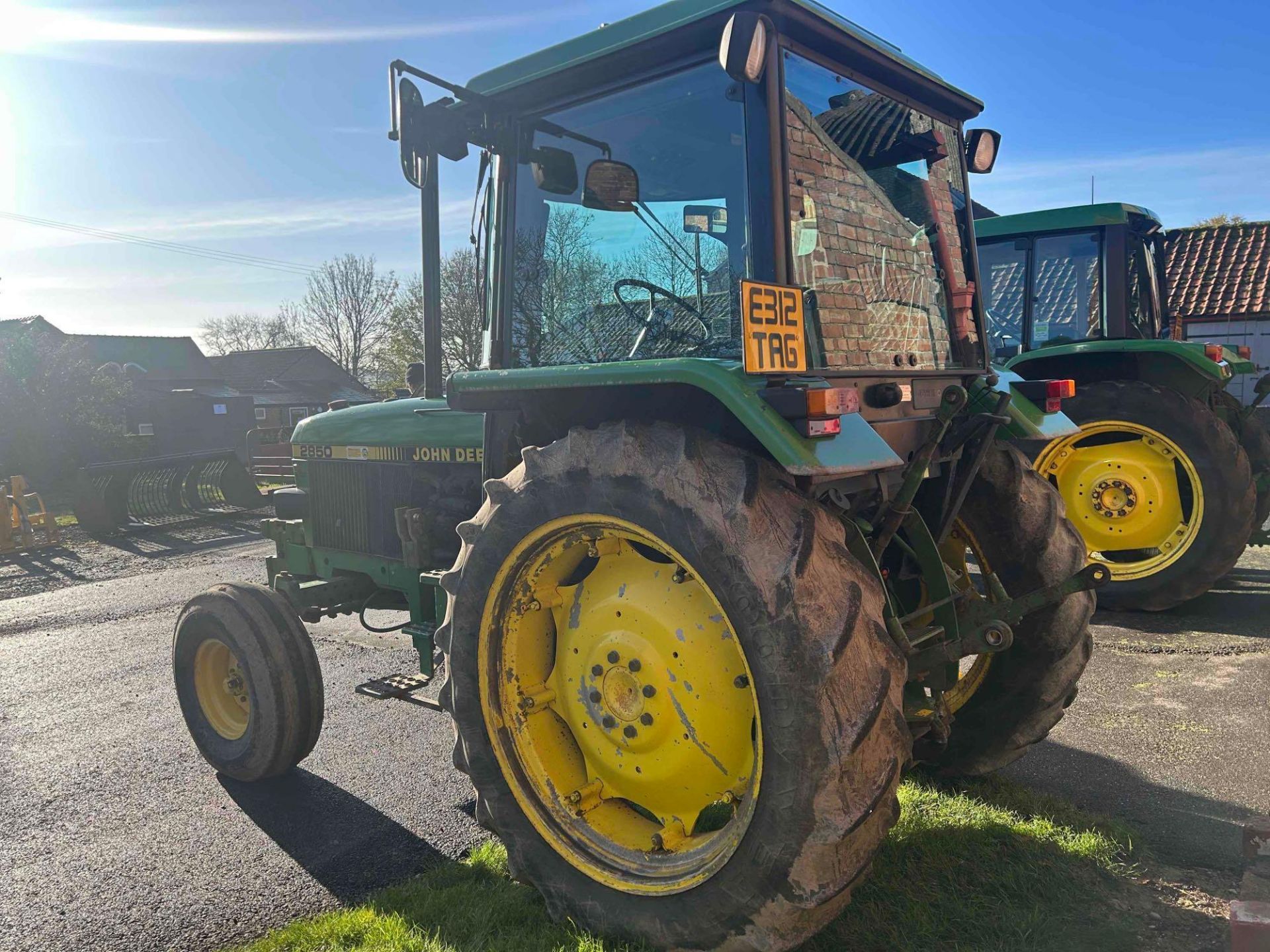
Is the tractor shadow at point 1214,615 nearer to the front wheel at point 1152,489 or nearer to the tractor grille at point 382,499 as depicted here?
the front wheel at point 1152,489

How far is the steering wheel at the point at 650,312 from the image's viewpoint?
2643 mm

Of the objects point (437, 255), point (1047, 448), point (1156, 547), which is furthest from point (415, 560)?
point (1156, 547)

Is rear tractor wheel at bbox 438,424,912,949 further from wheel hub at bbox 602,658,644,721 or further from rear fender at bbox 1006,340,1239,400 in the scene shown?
rear fender at bbox 1006,340,1239,400

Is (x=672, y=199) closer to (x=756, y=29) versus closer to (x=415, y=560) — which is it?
(x=756, y=29)

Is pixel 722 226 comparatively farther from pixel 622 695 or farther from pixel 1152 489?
pixel 1152 489

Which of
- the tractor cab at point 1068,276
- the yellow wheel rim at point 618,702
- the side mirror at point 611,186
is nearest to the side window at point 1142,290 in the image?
the tractor cab at point 1068,276

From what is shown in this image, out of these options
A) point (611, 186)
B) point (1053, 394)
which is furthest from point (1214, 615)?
point (611, 186)

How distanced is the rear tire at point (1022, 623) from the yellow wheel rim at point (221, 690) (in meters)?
3.13

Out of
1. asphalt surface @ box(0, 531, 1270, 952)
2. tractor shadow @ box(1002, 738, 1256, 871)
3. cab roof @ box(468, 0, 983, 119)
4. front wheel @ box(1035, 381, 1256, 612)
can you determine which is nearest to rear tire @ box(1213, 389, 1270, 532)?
front wheel @ box(1035, 381, 1256, 612)

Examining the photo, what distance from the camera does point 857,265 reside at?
2799 mm

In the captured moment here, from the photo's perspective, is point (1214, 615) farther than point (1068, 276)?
No

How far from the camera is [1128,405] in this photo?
6.18 meters

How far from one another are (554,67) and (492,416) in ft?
3.88

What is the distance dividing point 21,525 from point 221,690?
9.71 meters
